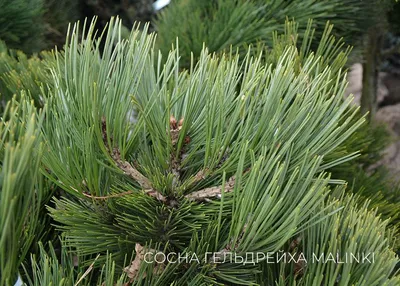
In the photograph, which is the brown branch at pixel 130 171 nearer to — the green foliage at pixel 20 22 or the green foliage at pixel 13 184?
the green foliage at pixel 13 184

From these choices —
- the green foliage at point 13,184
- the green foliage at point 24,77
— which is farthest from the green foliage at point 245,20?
the green foliage at point 13,184

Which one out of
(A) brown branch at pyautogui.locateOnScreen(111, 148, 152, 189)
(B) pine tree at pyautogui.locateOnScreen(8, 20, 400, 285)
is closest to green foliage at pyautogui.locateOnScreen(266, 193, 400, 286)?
(B) pine tree at pyautogui.locateOnScreen(8, 20, 400, 285)

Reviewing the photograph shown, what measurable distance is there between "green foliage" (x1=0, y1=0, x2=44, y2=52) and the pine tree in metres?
0.44

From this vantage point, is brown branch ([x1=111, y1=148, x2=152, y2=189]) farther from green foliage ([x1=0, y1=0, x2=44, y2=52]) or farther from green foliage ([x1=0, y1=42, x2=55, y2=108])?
green foliage ([x1=0, y1=0, x2=44, y2=52])

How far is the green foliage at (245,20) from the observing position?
635 millimetres

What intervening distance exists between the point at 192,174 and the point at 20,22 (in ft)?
1.74

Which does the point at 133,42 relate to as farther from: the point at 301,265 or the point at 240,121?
the point at 301,265

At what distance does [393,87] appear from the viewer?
79.3 inches

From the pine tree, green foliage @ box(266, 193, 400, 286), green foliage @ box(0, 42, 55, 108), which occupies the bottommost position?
green foliage @ box(266, 193, 400, 286)

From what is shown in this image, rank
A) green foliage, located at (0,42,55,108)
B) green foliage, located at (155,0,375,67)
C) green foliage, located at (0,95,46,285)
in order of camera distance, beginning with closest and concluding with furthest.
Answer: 1. green foliage, located at (0,95,46,285)
2. green foliage, located at (0,42,55,108)
3. green foliage, located at (155,0,375,67)

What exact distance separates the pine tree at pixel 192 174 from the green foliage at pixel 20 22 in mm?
436

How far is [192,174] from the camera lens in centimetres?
32

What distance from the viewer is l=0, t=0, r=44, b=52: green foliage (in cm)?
70

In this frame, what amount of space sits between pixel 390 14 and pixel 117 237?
2.38 ft
